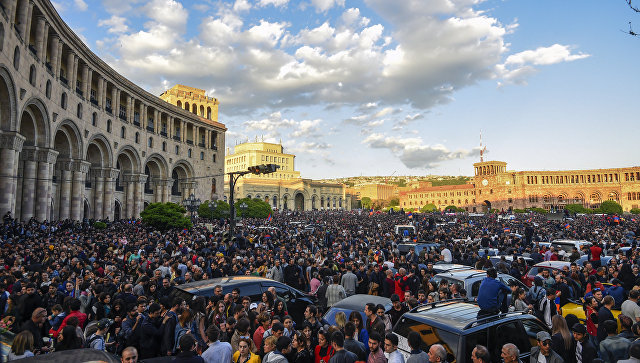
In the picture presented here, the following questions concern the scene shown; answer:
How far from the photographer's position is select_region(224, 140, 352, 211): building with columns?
305 feet

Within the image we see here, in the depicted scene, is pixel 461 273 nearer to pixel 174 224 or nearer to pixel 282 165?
pixel 174 224

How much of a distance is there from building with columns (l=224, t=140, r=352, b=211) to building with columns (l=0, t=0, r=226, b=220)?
36003 mm

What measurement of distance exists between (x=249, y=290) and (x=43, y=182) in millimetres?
22158

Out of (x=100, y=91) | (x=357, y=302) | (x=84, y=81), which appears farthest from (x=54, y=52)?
(x=357, y=302)

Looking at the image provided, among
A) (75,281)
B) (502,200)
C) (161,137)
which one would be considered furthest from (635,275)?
(502,200)

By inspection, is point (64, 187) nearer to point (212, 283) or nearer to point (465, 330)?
point (212, 283)

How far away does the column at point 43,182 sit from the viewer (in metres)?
22.9

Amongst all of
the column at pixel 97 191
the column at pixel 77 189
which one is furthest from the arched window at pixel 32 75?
the column at pixel 97 191

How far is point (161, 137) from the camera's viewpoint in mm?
43875

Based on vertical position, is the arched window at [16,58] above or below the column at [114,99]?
below

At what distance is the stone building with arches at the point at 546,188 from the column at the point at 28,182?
101063 mm

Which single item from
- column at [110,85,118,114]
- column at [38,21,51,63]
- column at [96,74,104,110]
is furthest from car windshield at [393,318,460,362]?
column at [110,85,118,114]

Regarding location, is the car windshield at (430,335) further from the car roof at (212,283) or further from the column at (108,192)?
the column at (108,192)

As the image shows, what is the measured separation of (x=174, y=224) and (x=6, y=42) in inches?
511
